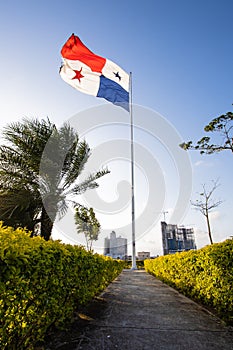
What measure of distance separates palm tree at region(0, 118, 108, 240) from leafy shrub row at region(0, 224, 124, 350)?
6519 mm

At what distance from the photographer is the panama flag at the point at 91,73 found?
936cm

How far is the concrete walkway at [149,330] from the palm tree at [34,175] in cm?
580

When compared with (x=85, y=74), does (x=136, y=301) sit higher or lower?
lower

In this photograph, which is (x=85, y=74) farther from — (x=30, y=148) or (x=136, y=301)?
(x=136, y=301)

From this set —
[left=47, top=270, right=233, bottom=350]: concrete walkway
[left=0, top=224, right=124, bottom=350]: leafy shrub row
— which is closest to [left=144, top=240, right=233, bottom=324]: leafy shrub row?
[left=47, top=270, right=233, bottom=350]: concrete walkway

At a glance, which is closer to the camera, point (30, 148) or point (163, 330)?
point (163, 330)

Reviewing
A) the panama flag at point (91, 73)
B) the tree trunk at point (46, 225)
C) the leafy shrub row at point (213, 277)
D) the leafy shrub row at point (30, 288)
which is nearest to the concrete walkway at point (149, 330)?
the leafy shrub row at point (213, 277)

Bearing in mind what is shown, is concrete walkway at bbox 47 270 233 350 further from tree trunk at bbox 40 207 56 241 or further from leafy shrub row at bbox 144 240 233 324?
tree trunk at bbox 40 207 56 241

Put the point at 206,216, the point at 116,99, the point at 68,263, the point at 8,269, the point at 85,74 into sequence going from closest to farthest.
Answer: the point at 8,269, the point at 68,263, the point at 85,74, the point at 116,99, the point at 206,216

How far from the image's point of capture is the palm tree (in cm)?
917

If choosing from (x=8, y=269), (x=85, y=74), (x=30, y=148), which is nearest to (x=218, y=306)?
(x=8, y=269)

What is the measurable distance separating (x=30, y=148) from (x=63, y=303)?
7375 mm

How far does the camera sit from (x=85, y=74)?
9914 mm

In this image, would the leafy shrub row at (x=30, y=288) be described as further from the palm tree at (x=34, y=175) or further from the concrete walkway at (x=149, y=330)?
the palm tree at (x=34, y=175)
